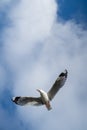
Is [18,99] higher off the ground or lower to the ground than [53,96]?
higher

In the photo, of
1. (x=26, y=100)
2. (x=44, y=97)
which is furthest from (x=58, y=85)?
(x=26, y=100)

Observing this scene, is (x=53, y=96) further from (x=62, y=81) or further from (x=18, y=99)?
(x=18, y=99)

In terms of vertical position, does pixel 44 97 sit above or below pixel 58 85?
below

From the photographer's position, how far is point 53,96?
16.6 m

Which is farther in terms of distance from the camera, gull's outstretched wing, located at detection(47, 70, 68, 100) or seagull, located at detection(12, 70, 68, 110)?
gull's outstretched wing, located at detection(47, 70, 68, 100)

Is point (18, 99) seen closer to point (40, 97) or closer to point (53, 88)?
point (40, 97)

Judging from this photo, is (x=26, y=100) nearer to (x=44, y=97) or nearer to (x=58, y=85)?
(x=44, y=97)

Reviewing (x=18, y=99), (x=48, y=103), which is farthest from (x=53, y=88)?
(x=18, y=99)

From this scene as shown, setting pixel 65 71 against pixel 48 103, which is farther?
pixel 65 71

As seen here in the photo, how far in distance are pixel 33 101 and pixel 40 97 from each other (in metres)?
0.71

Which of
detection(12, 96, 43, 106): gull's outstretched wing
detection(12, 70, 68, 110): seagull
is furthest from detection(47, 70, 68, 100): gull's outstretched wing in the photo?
detection(12, 96, 43, 106): gull's outstretched wing

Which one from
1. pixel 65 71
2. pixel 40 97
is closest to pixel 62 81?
pixel 65 71

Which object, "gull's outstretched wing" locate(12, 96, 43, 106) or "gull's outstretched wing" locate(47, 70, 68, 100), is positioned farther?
"gull's outstretched wing" locate(47, 70, 68, 100)

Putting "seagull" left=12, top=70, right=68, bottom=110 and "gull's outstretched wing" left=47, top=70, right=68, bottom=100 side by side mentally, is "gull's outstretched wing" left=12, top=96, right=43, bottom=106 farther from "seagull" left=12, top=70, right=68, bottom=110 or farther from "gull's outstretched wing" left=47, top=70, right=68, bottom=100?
"gull's outstretched wing" left=47, top=70, right=68, bottom=100
